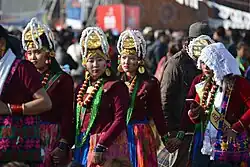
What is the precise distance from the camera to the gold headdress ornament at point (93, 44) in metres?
7.26

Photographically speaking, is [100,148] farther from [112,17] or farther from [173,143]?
[112,17]

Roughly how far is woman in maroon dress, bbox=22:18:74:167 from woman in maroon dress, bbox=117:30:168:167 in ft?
2.36

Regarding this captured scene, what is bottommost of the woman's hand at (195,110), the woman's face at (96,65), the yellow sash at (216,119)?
the yellow sash at (216,119)

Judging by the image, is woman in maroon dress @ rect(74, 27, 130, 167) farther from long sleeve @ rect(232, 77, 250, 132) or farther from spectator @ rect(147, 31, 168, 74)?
spectator @ rect(147, 31, 168, 74)

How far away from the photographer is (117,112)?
7.00 m

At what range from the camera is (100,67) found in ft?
23.6

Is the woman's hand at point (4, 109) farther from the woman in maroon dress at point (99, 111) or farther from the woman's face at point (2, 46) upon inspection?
the woman in maroon dress at point (99, 111)

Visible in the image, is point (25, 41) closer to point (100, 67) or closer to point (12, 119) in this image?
point (100, 67)

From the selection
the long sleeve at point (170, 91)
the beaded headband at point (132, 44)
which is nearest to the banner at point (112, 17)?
the long sleeve at point (170, 91)

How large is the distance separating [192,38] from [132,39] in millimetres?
935

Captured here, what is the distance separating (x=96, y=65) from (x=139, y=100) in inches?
31.1

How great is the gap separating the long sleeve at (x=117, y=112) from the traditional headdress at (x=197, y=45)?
4.18 ft

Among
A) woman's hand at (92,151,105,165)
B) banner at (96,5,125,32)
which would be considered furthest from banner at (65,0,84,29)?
woman's hand at (92,151,105,165)

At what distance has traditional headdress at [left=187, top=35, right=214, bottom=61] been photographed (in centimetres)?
816
